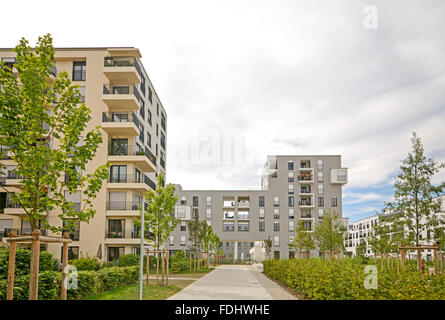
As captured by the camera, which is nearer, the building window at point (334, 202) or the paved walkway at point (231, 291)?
the paved walkway at point (231, 291)

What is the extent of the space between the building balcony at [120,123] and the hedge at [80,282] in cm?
1534

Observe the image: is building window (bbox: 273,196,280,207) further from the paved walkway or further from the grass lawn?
the grass lawn

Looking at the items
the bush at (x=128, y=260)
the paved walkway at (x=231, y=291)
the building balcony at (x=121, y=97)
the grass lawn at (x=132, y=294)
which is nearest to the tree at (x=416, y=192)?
the paved walkway at (x=231, y=291)

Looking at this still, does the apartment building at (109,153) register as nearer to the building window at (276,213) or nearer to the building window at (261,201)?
the building window at (261,201)

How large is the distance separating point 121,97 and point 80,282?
21585mm

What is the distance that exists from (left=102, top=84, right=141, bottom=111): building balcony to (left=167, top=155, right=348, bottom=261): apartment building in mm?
40662

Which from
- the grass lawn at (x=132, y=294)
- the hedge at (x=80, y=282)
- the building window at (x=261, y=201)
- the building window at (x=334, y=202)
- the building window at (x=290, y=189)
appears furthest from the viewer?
the building window at (x=290, y=189)

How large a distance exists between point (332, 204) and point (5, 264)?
66.9 metres

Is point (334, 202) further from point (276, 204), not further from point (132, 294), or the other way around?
point (132, 294)

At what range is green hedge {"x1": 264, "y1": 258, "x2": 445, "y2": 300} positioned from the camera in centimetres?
853

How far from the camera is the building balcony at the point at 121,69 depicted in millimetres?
33750

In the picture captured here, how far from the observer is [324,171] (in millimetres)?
75500
